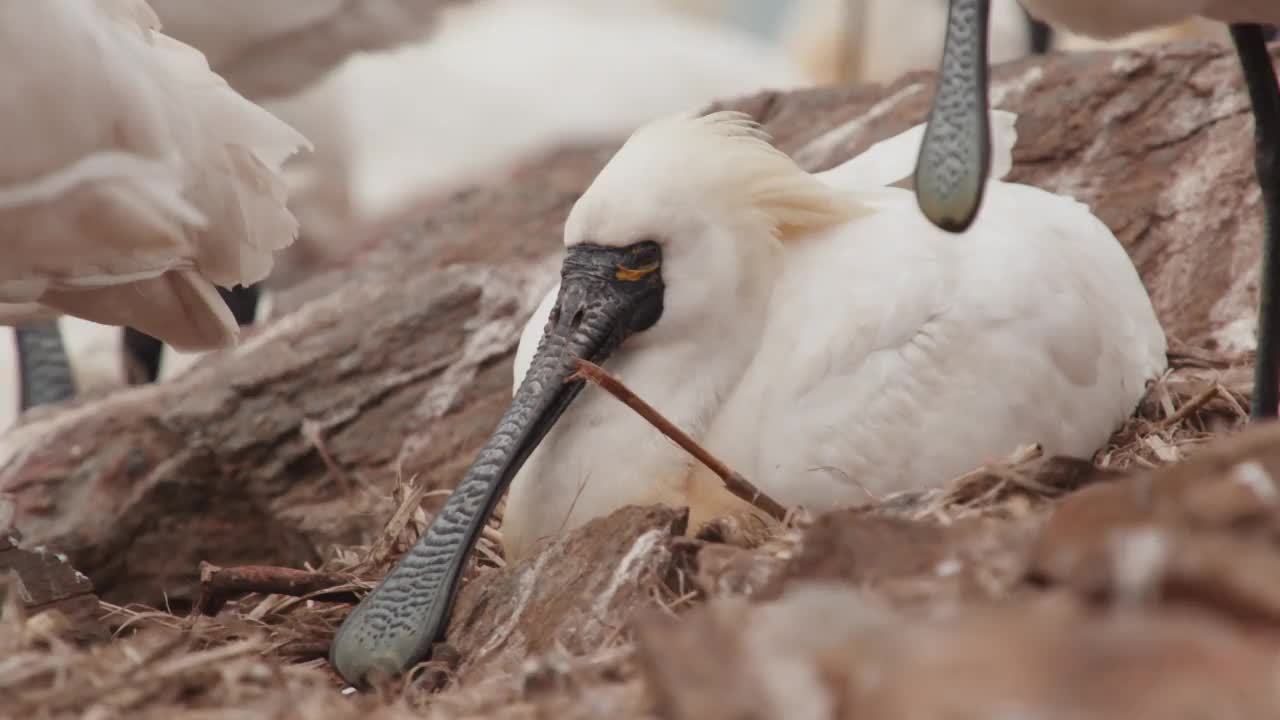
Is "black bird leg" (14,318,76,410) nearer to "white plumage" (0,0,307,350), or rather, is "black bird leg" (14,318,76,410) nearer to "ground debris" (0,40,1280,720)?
"ground debris" (0,40,1280,720)

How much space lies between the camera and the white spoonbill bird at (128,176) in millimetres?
3588

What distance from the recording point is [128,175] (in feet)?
11.9

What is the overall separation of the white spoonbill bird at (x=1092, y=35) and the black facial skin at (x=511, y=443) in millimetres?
717

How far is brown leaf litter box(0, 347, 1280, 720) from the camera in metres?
2.07

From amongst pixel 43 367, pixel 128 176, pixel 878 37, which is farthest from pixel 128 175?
pixel 878 37

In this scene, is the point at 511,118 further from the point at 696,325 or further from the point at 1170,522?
the point at 1170,522

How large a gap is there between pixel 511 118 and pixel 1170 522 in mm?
11540

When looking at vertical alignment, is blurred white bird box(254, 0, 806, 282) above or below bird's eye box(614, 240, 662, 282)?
below

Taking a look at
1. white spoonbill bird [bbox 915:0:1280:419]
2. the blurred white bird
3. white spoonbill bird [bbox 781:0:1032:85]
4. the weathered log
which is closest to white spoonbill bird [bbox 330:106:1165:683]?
white spoonbill bird [bbox 915:0:1280:419]

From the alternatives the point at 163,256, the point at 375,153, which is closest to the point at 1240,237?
the point at 163,256

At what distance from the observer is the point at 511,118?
1361 centimetres

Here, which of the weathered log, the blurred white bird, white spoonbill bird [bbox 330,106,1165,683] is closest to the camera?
white spoonbill bird [bbox 330,106,1165,683]

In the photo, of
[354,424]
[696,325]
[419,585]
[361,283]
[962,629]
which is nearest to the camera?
[962,629]

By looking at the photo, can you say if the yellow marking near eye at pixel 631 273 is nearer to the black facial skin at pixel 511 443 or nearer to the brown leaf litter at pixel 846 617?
the black facial skin at pixel 511 443
